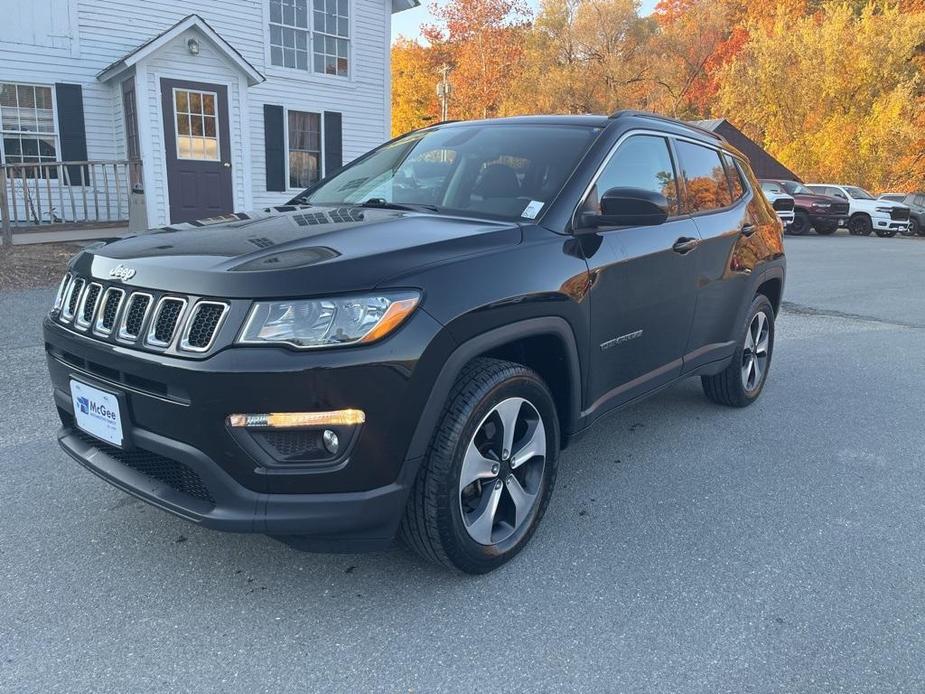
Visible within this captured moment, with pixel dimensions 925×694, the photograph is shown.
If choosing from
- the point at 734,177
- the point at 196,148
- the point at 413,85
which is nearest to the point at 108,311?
the point at 734,177

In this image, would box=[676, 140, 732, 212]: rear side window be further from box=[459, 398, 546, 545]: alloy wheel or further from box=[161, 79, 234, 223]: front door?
box=[161, 79, 234, 223]: front door

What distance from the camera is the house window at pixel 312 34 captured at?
14758 mm

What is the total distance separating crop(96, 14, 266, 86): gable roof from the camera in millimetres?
11477

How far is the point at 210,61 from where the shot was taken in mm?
12742

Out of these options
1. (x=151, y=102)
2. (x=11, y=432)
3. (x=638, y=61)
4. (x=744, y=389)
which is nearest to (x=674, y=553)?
(x=744, y=389)

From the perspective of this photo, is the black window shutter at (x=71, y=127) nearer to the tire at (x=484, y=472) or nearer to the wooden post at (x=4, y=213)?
the wooden post at (x=4, y=213)

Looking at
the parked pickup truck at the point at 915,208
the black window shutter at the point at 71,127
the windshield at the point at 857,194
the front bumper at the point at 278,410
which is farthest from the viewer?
the parked pickup truck at the point at 915,208

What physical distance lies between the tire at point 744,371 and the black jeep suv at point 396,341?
106cm

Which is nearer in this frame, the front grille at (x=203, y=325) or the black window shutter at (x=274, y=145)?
the front grille at (x=203, y=325)

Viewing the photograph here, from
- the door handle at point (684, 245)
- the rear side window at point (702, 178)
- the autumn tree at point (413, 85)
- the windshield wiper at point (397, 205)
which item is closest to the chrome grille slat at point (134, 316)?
the windshield wiper at point (397, 205)

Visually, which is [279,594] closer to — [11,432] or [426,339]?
[426,339]

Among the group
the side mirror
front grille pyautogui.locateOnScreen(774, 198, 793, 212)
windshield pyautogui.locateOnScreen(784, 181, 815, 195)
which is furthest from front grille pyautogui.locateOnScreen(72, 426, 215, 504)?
windshield pyautogui.locateOnScreen(784, 181, 815, 195)

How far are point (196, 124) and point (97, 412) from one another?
456 inches

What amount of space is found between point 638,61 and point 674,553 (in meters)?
42.7
